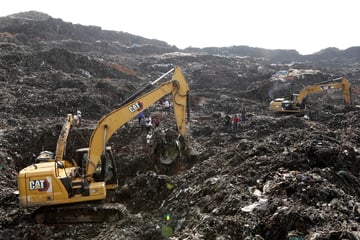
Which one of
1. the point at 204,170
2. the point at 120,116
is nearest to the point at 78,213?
the point at 120,116

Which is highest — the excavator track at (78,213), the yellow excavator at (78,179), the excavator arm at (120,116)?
the excavator arm at (120,116)

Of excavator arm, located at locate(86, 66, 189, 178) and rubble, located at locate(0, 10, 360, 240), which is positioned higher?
excavator arm, located at locate(86, 66, 189, 178)

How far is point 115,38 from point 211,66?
23764 mm

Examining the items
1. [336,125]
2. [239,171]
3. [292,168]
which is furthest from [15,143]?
[336,125]

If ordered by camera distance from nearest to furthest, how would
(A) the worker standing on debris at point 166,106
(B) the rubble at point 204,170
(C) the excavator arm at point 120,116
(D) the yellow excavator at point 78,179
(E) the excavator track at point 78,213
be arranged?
(B) the rubble at point 204,170 → (D) the yellow excavator at point 78,179 → (E) the excavator track at point 78,213 → (C) the excavator arm at point 120,116 → (A) the worker standing on debris at point 166,106

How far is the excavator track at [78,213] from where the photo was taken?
7273mm

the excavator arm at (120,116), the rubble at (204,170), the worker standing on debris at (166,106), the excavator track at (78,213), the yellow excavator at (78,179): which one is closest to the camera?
the rubble at (204,170)

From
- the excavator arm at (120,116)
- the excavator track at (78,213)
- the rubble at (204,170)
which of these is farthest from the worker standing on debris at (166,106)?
the excavator track at (78,213)

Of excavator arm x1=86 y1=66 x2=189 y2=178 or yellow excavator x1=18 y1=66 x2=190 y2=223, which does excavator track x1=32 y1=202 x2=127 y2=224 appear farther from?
excavator arm x1=86 y1=66 x2=189 y2=178

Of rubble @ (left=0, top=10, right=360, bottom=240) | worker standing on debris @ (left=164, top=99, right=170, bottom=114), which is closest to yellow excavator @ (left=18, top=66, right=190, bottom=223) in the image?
rubble @ (left=0, top=10, right=360, bottom=240)

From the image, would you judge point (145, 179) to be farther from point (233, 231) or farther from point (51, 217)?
point (233, 231)

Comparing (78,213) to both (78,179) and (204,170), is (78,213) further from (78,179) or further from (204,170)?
(204,170)

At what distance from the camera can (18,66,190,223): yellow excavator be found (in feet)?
22.8

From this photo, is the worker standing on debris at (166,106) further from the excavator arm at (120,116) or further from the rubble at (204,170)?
the excavator arm at (120,116)
